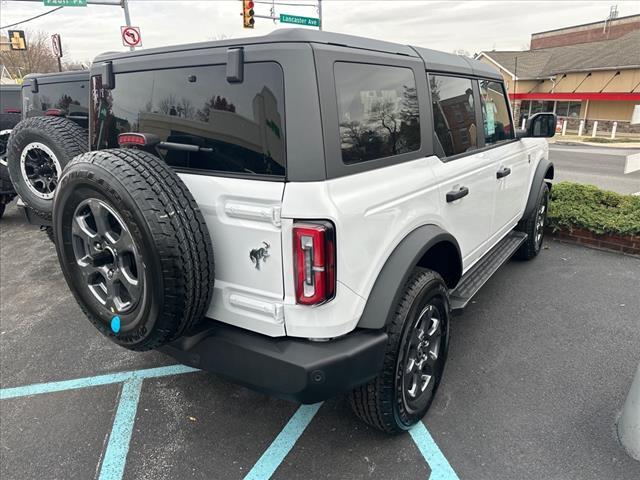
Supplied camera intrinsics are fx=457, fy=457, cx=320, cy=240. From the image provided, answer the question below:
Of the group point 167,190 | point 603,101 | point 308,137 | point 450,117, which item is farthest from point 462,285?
point 603,101

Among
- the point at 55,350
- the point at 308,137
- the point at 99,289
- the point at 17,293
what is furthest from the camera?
the point at 17,293

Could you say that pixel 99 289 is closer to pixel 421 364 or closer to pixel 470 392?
pixel 421 364

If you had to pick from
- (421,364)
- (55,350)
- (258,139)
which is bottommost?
(55,350)

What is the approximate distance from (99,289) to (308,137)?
4.18 feet

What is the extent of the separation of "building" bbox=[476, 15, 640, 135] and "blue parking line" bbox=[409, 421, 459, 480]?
28.3 m

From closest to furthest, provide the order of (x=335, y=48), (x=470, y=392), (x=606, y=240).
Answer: (x=335, y=48)
(x=470, y=392)
(x=606, y=240)

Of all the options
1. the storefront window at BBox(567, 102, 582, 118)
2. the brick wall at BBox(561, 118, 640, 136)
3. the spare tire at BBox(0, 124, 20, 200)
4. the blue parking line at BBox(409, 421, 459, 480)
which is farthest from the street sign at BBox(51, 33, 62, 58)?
the storefront window at BBox(567, 102, 582, 118)

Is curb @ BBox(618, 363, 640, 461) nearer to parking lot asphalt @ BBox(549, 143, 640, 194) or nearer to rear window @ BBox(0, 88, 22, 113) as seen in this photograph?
parking lot asphalt @ BBox(549, 143, 640, 194)

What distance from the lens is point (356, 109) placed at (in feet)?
6.85

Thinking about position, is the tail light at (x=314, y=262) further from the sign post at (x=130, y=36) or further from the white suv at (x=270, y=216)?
the sign post at (x=130, y=36)

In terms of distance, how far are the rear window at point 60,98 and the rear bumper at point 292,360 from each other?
3783 mm

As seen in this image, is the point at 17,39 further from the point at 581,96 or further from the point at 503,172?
the point at 581,96

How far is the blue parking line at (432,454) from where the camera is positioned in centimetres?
227

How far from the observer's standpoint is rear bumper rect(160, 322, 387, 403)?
75.8 inches
